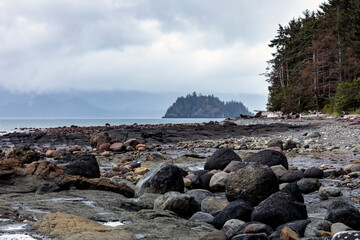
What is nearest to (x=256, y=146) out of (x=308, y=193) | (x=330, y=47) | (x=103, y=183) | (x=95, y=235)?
(x=308, y=193)

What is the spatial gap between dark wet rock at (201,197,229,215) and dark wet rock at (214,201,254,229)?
0.45 metres

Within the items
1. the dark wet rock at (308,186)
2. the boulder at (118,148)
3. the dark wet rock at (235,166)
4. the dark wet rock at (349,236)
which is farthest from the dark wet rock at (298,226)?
the boulder at (118,148)

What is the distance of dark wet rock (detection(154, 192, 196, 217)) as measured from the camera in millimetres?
5168

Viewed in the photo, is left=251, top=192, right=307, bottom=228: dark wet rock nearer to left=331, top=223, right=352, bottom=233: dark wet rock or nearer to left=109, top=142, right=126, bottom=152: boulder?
left=331, top=223, right=352, bottom=233: dark wet rock

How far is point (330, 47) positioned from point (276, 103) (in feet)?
41.9

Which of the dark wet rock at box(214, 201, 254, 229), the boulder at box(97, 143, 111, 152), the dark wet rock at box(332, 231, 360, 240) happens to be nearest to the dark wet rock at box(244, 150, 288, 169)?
the dark wet rock at box(214, 201, 254, 229)

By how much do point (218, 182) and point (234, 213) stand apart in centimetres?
236

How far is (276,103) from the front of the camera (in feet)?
164

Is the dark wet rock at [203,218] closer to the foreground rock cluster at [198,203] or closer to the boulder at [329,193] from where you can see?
the foreground rock cluster at [198,203]

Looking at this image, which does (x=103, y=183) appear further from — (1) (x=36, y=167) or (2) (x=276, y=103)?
(2) (x=276, y=103)

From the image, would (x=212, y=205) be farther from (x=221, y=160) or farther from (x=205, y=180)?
(x=221, y=160)

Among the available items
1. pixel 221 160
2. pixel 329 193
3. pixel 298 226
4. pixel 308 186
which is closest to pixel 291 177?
pixel 308 186

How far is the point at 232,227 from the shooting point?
4.19 m

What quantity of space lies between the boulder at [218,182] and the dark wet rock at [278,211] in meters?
2.28
